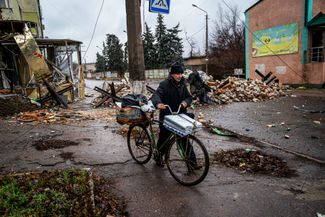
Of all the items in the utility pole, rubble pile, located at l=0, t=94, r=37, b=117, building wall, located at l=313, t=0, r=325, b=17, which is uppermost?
building wall, located at l=313, t=0, r=325, b=17

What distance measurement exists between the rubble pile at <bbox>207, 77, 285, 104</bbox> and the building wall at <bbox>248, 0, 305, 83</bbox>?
5.86m

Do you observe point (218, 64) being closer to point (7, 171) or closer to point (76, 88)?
point (76, 88)

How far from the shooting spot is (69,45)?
18.1m

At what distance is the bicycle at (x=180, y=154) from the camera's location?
4.11 meters

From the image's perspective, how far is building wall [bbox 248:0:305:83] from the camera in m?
A: 20.9

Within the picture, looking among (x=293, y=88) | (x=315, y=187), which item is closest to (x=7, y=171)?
(x=315, y=187)

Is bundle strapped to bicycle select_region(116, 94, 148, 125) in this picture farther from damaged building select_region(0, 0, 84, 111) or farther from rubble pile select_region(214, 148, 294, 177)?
damaged building select_region(0, 0, 84, 111)

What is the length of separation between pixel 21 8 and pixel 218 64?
2515 centimetres

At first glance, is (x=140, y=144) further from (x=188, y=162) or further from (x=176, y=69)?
(x=176, y=69)

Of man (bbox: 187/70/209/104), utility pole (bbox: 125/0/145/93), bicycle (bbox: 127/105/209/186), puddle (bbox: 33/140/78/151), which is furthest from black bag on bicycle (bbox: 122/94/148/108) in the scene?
man (bbox: 187/70/209/104)

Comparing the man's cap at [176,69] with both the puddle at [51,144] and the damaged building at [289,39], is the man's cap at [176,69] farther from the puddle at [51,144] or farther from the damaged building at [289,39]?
the damaged building at [289,39]

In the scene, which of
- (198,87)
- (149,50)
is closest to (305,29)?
(198,87)

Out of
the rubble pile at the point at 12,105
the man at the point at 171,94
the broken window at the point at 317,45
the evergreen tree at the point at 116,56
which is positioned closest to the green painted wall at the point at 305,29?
the broken window at the point at 317,45

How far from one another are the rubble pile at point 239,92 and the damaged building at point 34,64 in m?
7.73
